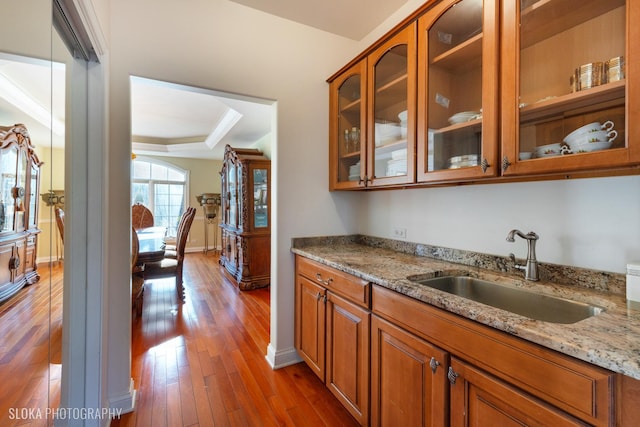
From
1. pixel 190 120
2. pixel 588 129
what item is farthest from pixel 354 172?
A: pixel 190 120

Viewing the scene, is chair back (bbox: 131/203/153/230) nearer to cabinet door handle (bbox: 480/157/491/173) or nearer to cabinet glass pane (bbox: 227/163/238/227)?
cabinet glass pane (bbox: 227/163/238/227)

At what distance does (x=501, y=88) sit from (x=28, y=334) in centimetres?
207

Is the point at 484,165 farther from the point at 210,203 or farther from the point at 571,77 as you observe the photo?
the point at 210,203

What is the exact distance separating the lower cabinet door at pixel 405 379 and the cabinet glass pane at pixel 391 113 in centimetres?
94

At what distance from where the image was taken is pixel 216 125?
4.77m

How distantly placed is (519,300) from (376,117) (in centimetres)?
135

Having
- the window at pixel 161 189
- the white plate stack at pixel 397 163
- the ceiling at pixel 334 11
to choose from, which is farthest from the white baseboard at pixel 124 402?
the window at pixel 161 189

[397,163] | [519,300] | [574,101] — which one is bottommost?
[519,300]

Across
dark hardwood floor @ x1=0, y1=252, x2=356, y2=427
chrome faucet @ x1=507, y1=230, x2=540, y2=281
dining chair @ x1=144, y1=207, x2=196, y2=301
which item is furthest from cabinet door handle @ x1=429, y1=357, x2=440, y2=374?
dining chair @ x1=144, y1=207, x2=196, y2=301

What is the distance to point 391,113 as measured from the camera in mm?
1833

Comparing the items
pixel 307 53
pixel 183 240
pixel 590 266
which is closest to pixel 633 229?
pixel 590 266

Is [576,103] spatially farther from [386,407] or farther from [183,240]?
[183,240]

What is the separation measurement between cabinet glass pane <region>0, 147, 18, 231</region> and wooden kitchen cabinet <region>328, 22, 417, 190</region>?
5.35 feet

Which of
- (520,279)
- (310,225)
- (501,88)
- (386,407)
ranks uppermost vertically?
(501,88)
